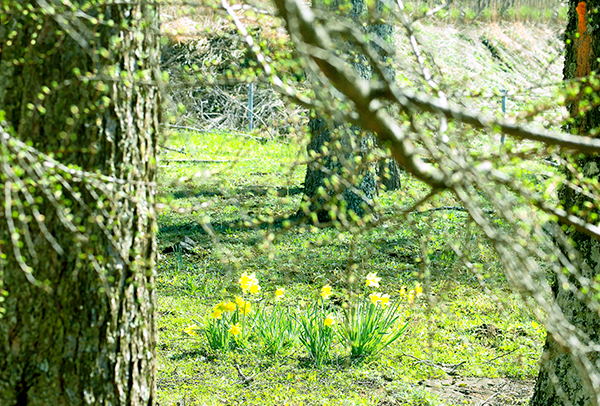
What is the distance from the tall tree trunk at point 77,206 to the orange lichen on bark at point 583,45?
201cm

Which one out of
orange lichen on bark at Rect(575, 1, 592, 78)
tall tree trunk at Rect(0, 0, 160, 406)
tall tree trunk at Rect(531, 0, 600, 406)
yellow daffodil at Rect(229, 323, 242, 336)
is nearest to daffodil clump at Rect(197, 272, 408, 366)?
yellow daffodil at Rect(229, 323, 242, 336)

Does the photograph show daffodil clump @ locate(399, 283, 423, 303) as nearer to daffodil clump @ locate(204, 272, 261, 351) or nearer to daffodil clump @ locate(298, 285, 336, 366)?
daffodil clump @ locate(298, 285, 336, 366)

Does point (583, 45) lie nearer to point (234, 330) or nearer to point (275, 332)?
point (275, 332)

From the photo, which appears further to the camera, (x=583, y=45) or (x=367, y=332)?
(x=367, y=332)

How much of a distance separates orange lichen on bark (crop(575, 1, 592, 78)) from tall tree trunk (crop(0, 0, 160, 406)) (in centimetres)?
201

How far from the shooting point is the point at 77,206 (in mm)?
2387

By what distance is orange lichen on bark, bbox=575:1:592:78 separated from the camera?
2.99 metres

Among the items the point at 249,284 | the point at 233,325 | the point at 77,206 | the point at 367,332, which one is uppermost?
the point at 77,206

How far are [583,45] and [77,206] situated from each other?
8.02ft

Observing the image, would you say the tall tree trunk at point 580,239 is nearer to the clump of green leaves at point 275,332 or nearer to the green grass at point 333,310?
the green grass at point 333,310

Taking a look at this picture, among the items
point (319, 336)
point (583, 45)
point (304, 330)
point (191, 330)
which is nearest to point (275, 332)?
point (304, 330)

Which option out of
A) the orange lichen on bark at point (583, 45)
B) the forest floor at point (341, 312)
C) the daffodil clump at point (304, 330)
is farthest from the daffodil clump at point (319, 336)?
the orange lichen on bark at point (583, 45)

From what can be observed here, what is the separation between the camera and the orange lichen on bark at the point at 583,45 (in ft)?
9.82

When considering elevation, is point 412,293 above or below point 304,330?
above
